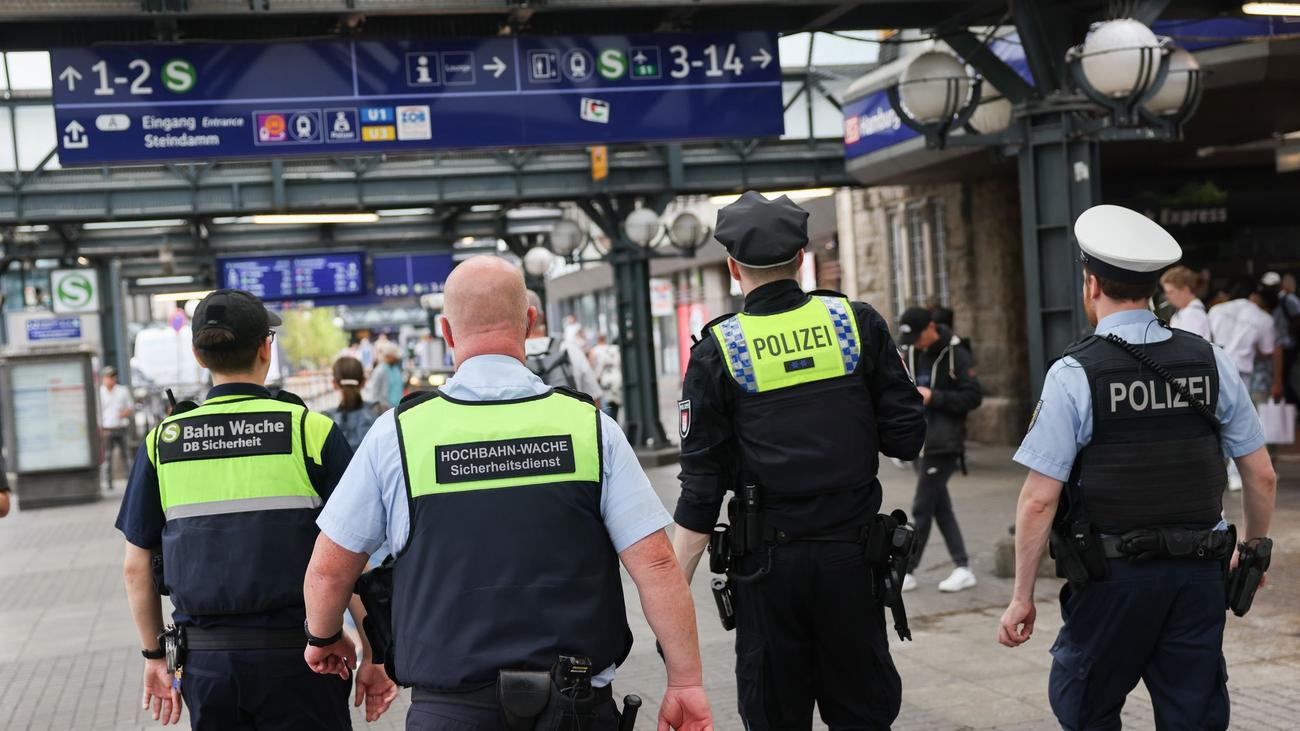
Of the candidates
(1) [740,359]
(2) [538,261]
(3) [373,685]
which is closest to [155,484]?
(3) [373,685]

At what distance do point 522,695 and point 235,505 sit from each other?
1.31 meters

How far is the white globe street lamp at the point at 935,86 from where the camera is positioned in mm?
9070

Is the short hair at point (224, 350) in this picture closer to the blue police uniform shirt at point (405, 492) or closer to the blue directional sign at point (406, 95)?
the blue police uniform shirt at point (405, 492)

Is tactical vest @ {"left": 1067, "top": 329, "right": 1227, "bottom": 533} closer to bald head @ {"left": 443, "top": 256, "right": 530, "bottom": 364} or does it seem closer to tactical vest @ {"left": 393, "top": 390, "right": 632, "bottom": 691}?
tactical vest @ {"left": 393, "top": 390, "right": 632, "bottom": 691}

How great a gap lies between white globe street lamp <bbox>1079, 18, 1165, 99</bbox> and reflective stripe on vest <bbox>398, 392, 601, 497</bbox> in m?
6.12

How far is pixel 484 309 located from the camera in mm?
3156

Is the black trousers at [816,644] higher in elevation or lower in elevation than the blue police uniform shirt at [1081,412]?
lower

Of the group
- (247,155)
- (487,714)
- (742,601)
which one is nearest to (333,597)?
(487,714)

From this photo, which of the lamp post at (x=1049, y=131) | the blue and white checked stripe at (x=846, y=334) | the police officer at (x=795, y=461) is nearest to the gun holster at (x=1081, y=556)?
the police officer at (x=795, y=461)

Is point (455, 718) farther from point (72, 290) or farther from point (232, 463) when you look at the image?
point (72, 290)

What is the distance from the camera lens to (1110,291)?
13.2ft

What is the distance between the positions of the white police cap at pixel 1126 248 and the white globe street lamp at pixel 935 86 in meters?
5.18

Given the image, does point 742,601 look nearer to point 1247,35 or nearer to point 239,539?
point 239,539

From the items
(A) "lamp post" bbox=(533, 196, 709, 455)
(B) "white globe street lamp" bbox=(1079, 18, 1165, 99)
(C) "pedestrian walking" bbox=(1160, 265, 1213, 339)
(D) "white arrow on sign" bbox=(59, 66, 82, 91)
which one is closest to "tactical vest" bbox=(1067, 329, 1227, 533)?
(B) "white globe street lamp" bbox=(1079, 18, 1165, 99)
